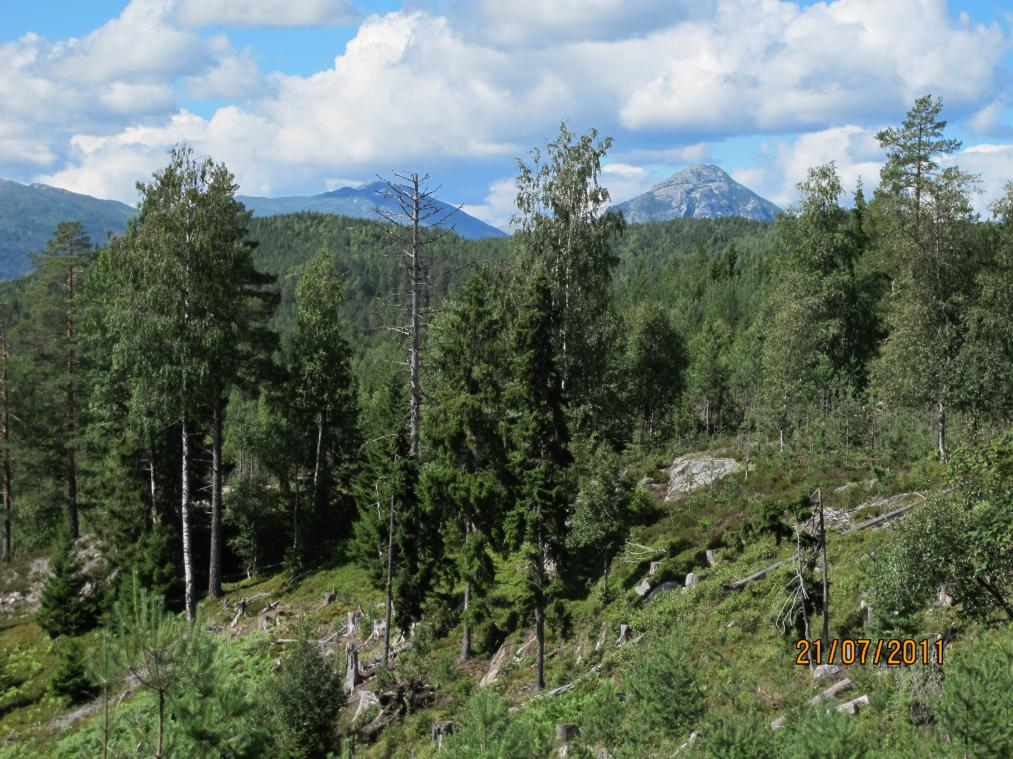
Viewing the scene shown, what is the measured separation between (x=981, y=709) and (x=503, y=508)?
15.6m

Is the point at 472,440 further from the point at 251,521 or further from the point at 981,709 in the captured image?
the point at 981,709

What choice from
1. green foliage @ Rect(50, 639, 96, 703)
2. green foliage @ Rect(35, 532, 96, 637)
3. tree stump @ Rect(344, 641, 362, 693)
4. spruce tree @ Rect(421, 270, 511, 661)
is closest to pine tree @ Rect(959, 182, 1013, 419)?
spruce tree @ Rect(421, 270, 511, 661)

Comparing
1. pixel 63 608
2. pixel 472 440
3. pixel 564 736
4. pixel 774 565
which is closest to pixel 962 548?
pixel 774 565

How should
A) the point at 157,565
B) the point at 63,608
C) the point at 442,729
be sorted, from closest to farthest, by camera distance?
the point at 442,729 < the point at 157,565 < the point at 63,608

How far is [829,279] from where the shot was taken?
42.6 m

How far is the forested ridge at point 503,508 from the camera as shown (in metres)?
14.4

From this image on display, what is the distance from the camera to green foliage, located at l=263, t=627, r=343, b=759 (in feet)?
65.9

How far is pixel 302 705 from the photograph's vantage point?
66.6ft

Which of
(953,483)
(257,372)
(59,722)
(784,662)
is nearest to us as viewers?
(953,483)

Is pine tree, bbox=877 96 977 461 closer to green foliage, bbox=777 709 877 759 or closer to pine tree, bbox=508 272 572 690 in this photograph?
pine tree, bbox=508 272 572 690

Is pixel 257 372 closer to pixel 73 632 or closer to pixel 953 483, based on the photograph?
pixel 73 632

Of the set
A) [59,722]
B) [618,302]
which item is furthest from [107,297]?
[618,302]

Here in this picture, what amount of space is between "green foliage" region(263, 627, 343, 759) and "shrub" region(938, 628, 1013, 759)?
14.2 metres

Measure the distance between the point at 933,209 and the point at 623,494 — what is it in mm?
18548
